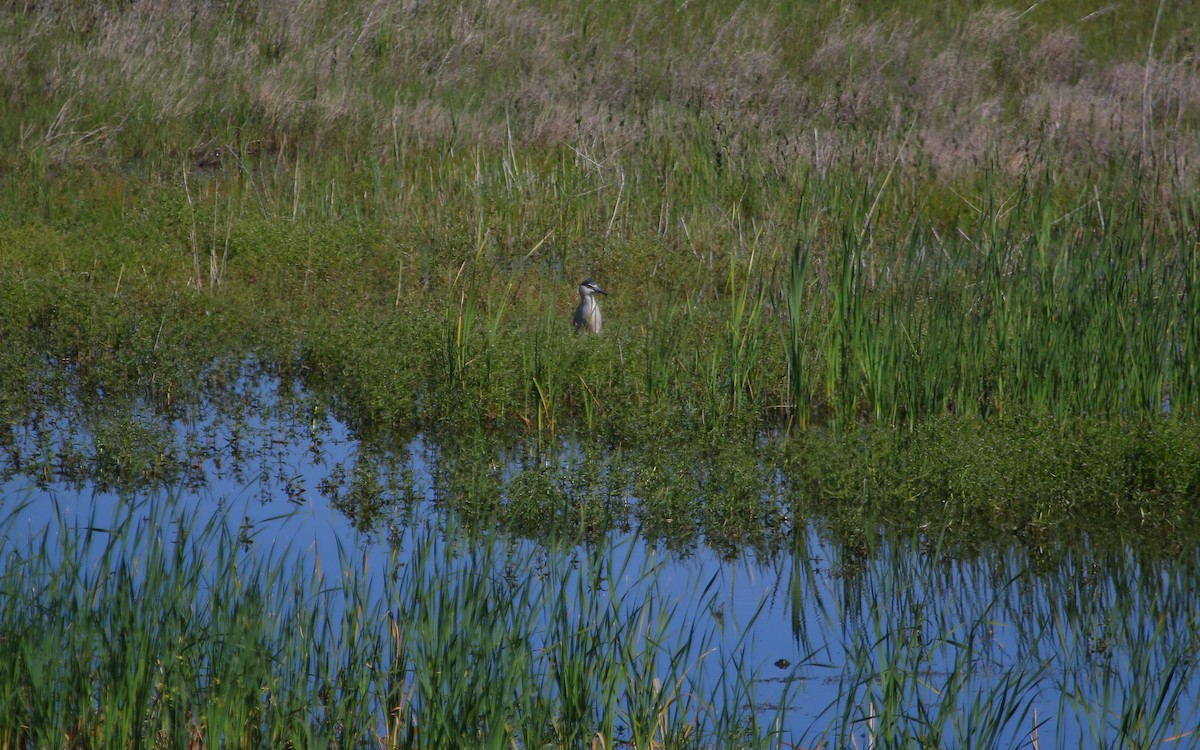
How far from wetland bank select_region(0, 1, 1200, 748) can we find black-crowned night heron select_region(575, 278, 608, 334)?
9.4 inches

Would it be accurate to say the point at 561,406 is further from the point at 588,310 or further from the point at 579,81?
the point at 579,81

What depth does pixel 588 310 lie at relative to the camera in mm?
8414

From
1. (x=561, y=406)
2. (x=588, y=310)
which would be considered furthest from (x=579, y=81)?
(x=561, y=406)

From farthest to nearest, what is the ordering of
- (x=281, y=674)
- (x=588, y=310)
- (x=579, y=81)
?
(x=579, y=81) < (x=588, y=310) < (x=281, y=674)

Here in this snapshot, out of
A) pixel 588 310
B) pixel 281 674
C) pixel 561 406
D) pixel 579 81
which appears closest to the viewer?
pixel 281 674

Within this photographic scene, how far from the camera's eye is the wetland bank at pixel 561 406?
144 inches

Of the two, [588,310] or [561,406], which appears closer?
[561,406]

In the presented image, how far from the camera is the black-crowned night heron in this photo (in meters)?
8.21

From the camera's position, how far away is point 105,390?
7289 mm

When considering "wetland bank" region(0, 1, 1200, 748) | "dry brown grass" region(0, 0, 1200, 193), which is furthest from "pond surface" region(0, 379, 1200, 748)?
"dry brown grass" region(0, 0, 1200, 193)

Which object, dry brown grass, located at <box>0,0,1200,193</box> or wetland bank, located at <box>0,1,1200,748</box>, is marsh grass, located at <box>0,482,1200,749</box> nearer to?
wetland bank, located at <box>0,1,1200,748</box>

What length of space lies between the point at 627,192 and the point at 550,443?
13.2 feet

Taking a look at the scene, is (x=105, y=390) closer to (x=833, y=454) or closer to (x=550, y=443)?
(x=550, y=443)

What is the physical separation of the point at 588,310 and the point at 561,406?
1235 mm
